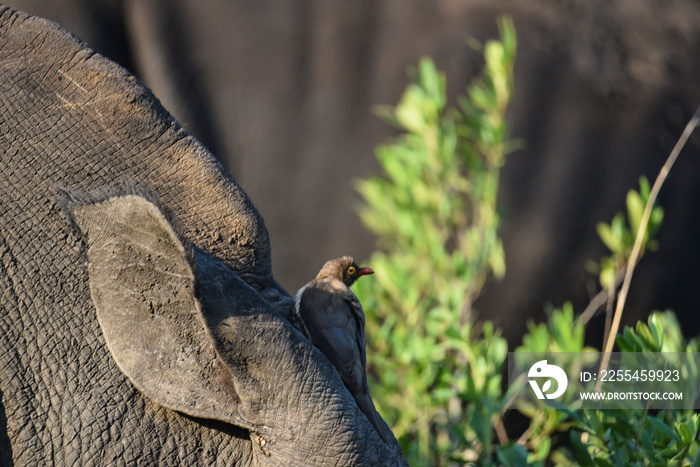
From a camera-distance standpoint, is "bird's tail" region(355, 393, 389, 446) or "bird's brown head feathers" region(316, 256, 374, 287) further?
"bird's brown head feathers" region(316, 256, 374, 287)

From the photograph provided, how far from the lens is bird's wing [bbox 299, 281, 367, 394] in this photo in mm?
1600

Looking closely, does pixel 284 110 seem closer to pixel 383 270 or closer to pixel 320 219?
pixel 320 219

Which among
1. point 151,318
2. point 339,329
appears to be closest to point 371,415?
point 339,329

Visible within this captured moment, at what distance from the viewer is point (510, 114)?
12.2 ft

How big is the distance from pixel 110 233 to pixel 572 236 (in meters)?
2.75

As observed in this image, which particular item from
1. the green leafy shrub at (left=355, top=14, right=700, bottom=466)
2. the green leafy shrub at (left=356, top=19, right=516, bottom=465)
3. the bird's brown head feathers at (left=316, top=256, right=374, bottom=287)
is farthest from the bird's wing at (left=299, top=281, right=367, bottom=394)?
the green leafy shrub at (left=356, top=19, right=516, bottom=465)

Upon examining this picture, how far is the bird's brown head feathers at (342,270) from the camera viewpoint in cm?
218

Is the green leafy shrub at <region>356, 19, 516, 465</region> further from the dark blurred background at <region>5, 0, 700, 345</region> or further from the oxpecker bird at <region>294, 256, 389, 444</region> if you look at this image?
the oxpecker bird at <region>294, 256, 389, 444</region>

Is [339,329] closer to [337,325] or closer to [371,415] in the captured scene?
[337,325]

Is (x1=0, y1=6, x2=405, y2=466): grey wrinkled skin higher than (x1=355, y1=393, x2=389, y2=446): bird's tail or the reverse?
higher

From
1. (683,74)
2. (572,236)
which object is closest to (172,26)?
(572,236)

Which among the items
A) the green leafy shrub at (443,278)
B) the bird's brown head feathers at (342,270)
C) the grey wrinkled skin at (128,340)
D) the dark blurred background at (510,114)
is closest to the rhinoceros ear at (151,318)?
the grey wrinkled skin at (128,340)

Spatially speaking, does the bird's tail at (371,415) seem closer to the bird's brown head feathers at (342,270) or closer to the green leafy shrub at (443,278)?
the bird's brown head feathers at (342,270)

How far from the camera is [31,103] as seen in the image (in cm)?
141
